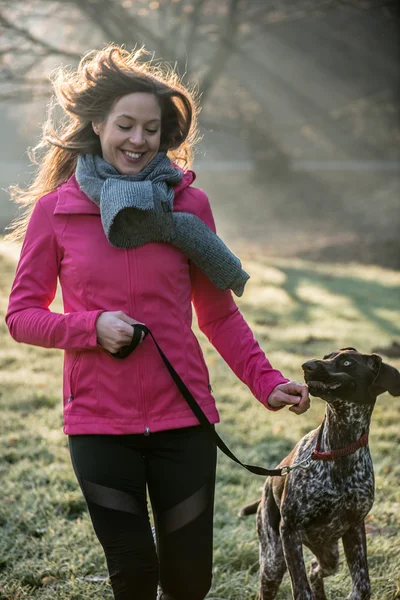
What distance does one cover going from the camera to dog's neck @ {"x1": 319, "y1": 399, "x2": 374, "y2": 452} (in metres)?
3.42

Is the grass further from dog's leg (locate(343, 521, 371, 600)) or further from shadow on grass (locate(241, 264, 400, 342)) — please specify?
dog's leg (locate(343, 521, 371, 600))

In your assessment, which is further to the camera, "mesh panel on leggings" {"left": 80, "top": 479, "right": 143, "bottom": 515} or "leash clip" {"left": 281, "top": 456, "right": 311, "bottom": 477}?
"leash clip" {"left": 281, "top": 456, "right": 311, "bottom": 477}

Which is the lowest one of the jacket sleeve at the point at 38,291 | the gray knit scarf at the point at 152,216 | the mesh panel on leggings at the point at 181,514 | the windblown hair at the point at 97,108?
the mesh panel on leggings at the point at 181,514

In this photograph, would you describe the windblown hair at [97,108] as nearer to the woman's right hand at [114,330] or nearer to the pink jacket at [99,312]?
the pink jacket at [99,312]

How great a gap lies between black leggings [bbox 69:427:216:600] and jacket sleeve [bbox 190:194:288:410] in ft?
1.18

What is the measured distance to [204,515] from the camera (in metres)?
3.24

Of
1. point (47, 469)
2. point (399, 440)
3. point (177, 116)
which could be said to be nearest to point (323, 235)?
point (399, 440)

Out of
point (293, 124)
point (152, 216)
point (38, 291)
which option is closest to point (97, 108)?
point (152, 216)

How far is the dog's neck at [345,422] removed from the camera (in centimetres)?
342

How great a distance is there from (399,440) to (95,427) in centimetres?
459

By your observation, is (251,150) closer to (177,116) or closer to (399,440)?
(399,440)

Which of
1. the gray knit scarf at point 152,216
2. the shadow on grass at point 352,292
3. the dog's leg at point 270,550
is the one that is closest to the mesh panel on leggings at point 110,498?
the dog's leg at point 270,550

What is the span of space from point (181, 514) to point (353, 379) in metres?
0.92

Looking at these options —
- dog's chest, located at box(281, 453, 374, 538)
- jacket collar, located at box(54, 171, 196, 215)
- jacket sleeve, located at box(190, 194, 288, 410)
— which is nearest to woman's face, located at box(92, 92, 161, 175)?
jacket collar, located at box(54, 171, 196, 215)
